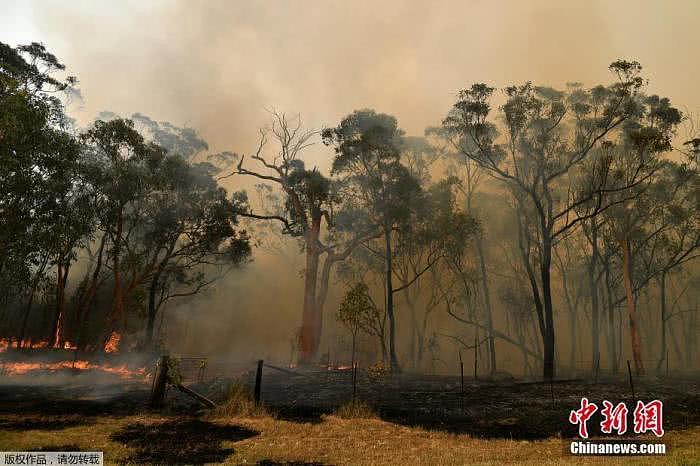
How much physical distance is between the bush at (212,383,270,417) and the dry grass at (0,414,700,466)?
89cm

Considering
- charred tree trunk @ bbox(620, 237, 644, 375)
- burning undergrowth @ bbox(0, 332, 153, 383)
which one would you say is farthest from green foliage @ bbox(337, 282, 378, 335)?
charred tree trunk @ bbox(620, 237, 644, 375)

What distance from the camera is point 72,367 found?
30.2m

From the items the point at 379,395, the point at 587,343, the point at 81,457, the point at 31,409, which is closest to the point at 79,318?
the point at 31,409

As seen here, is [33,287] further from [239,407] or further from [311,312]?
[239,407]

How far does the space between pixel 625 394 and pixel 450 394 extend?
8241 millimetres

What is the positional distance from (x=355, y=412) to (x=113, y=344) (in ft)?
95.3

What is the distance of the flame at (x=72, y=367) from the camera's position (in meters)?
29.2

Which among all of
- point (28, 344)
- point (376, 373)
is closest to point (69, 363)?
point (28, 344)

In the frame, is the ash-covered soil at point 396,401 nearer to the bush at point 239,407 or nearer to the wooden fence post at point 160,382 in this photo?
the wooden fence post at point 160,382

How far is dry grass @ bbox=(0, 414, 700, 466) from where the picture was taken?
36.4 ft

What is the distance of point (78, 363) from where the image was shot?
3188 cm

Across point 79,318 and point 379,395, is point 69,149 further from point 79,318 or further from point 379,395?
point 379,395

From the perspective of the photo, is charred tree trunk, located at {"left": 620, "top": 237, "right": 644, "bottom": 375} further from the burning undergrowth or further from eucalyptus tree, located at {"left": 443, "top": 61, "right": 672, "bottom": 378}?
the burning undergrowth

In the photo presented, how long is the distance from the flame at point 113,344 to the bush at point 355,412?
→ 2660 centimetres
